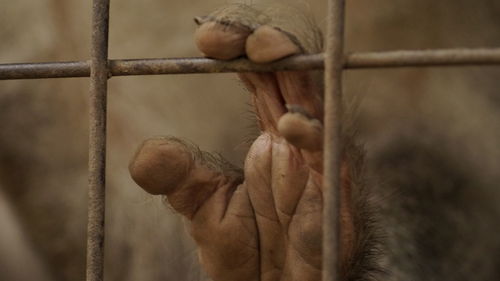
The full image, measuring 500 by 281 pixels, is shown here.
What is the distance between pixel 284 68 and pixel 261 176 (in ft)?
0.46

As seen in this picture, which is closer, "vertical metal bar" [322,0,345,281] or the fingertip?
"vertical metal bar" [322,0,345,281]

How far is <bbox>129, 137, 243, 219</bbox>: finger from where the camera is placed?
81 centimetres

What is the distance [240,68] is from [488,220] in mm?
639

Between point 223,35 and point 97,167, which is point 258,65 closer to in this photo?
point 223,35

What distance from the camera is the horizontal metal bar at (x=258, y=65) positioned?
667 millimetres

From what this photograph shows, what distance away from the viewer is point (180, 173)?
84cm

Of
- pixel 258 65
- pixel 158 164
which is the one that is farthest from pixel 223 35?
pixel 158 164

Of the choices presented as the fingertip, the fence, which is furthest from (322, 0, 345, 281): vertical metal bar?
the fingertip

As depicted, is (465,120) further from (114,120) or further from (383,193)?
(114,120)

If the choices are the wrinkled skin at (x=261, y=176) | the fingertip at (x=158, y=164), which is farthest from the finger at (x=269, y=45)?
the fingertip at (x=158, y=164)

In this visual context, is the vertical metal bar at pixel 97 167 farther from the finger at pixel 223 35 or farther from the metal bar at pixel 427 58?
the metal bar at pixel 427 58

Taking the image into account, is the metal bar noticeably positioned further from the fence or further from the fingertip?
the fingertip

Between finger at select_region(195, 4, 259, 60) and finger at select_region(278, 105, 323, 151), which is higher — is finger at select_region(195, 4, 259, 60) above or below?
above

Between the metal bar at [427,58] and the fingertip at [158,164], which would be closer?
the metal bar at [427,58]
